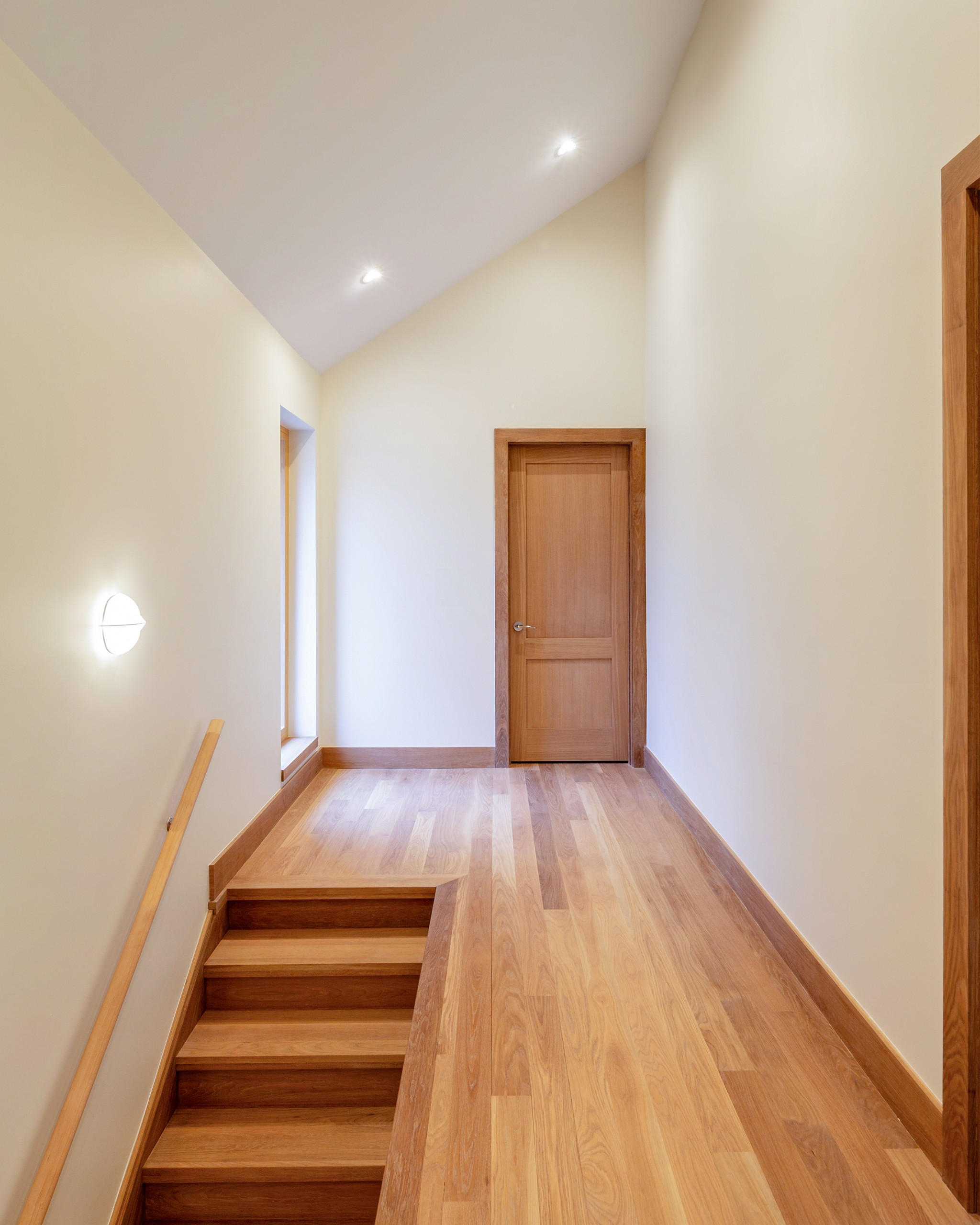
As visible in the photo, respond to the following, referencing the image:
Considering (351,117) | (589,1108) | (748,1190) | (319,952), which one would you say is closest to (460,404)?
(351,117)

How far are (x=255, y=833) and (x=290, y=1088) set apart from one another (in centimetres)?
105

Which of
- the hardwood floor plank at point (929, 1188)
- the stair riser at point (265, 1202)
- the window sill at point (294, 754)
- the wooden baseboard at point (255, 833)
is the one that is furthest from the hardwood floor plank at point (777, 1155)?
the window sill at point (294, 754)

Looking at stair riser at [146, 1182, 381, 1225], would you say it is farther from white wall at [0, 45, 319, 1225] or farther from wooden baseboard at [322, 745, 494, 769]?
wooden baseboard at [322, 745, 494, 769]

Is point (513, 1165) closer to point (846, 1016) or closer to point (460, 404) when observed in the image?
point (846, 1016)

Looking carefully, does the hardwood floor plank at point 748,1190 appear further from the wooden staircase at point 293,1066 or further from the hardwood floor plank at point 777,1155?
the wooden staircase at point 293,1066

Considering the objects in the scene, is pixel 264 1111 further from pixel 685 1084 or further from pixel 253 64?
pixel 253 64

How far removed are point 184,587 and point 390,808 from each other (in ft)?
5.81

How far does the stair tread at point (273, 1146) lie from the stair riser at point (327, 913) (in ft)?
1.99

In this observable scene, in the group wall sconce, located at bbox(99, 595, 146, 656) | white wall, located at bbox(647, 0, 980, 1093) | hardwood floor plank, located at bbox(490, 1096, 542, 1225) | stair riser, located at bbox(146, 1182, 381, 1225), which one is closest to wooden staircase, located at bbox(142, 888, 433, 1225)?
stair riser, located at bbox(146, 1182, 381, 1225)

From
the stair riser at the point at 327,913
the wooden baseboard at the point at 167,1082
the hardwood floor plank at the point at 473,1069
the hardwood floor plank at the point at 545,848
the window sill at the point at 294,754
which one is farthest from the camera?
the window sill at the point at 294,754

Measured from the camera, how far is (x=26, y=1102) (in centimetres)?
160

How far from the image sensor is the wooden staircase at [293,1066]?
218 cm

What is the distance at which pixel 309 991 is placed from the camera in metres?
2.61

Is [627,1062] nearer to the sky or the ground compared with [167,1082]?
nearer to the sky
